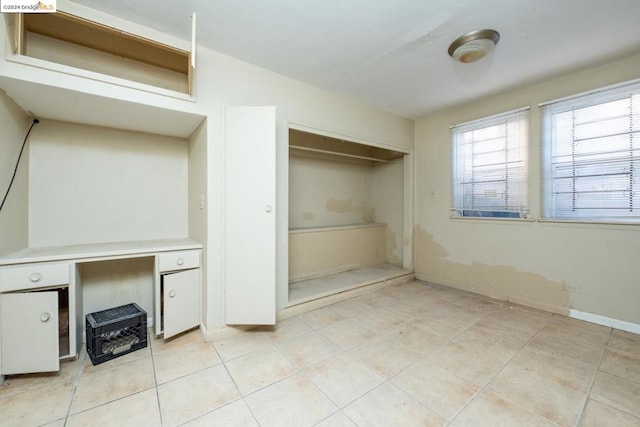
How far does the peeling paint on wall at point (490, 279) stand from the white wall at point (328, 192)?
3.82 feet

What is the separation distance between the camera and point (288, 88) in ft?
8.45

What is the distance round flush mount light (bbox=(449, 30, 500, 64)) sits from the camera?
6.20 ft

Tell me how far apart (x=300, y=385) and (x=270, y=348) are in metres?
0.50

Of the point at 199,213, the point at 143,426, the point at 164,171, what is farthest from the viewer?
the point at 164,171

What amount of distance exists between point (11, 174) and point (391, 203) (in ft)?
14.2

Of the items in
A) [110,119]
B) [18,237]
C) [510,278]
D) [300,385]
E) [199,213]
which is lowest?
[300,385]

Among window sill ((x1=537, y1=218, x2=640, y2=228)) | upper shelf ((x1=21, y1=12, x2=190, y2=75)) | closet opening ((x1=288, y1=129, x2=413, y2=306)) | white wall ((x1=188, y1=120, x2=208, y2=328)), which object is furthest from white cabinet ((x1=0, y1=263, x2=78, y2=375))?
window sill ((x1=537, y1=218, x2=640, y2=228))

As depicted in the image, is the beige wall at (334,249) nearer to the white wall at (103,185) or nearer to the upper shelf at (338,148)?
the upper shelf at (338,148)

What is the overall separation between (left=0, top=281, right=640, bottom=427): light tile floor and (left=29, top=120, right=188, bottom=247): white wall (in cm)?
104

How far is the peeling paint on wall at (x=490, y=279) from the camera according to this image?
267 cm

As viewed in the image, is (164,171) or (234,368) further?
(164,171)

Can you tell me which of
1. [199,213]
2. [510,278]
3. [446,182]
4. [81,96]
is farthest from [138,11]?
[510,278]

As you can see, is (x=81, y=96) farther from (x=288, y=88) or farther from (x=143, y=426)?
(x=143, y=426)

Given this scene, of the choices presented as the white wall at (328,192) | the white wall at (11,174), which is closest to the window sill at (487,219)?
the white wall at (328,192)
